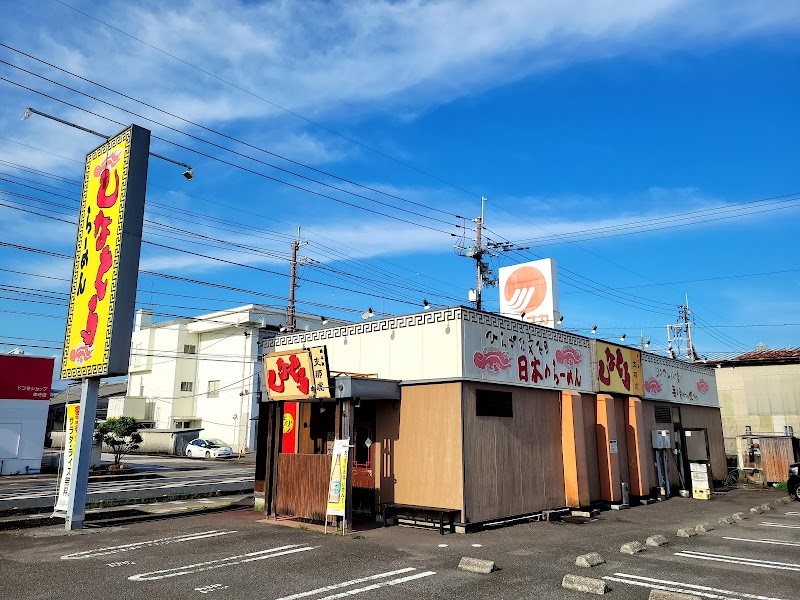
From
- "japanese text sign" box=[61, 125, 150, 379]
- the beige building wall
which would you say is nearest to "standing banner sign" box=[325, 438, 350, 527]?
"japanese text sign" box=[61, 125, 150, 379]

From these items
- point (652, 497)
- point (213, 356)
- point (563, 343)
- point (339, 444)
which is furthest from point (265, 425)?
point (213, 356)

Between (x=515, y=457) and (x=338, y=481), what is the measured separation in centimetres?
507

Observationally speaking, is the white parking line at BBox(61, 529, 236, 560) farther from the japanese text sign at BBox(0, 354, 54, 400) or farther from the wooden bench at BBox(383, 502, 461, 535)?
the japanese text sign at BBox(0, 354, 54, 400)

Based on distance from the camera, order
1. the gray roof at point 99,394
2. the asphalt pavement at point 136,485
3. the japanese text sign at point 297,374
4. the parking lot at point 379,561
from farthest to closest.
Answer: the gray roof at point 99,394, the asphalt pavement at point 136,485, the japanese text sign at point 297,374, the parking lot at point 379,561

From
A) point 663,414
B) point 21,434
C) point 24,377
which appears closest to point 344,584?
point 663,414

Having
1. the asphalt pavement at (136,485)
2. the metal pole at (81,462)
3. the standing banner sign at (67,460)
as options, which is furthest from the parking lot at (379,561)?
the asphalt pavement at (136,485)

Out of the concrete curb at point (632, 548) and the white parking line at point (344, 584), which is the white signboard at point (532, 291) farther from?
the white parking line at point (344, 584)

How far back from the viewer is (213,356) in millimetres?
56250

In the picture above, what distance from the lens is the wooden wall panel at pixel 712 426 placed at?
88.5 feet

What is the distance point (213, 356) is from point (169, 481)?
2912 centimetres

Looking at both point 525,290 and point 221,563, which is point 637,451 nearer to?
point 525,290

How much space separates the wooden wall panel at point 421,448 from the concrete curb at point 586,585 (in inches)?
206

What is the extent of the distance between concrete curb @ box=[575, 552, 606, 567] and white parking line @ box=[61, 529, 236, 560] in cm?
806

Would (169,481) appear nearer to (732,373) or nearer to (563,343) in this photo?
(563,343)
